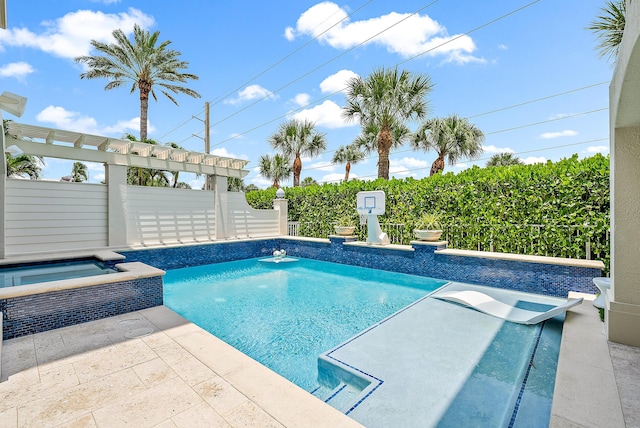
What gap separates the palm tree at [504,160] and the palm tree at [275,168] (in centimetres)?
1840

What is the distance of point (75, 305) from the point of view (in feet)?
12.8

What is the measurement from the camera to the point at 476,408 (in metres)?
2.53

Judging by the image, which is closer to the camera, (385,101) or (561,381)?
(561,381)

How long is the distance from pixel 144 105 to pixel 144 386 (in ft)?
57.1

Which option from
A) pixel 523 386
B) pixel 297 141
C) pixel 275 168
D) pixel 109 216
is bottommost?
pixel 523 386

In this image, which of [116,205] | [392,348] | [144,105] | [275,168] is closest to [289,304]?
[392,348]

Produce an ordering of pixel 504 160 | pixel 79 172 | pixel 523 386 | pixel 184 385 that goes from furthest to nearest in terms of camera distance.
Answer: pixel 504 160 < pixel 79 172 < pixel 523 386 < pixel 184 385

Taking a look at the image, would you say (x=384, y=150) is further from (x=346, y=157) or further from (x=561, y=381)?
(x=346, y=157)

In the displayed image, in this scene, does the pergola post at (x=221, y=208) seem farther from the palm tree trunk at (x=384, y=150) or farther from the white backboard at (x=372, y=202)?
the palm tree trunk at (x=384, y=150)

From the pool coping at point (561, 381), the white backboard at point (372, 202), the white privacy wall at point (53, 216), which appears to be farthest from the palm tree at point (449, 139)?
the white privacy wall at point (53, 216)

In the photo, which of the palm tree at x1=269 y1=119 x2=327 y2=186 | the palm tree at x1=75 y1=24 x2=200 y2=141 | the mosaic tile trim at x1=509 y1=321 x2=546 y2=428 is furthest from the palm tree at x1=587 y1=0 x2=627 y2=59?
the palm tree at x1=75 y1=24 x2=200 y2=141

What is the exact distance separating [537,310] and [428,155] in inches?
568

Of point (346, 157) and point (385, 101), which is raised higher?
point (346, 157)

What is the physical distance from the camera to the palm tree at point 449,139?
1712 cm
